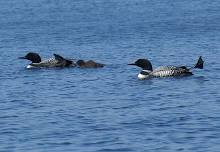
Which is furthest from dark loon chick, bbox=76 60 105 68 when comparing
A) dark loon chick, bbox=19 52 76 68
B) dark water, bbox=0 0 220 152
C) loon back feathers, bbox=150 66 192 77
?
loon back feathers, bbox=150 66 192 77

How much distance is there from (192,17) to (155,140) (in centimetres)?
4778

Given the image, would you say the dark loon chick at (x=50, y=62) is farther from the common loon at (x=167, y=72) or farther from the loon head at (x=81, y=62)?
the common loon at (x=167, y=72)

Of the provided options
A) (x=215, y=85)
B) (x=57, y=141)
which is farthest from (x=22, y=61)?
(x=57, y=141)

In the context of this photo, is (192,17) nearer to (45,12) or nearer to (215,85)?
(45,12)

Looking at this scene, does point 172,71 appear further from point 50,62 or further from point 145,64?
point 50,62

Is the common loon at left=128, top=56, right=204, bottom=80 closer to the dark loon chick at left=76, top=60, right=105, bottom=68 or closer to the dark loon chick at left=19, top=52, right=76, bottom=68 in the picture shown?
the dark loon chick at left=76, top=60, right=105, bottom=68

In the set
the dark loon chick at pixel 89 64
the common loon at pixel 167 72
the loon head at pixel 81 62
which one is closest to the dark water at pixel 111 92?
the common loon at pixel 167 72

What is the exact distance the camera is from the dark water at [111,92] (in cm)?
2416

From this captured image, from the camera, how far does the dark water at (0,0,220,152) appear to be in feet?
79.3

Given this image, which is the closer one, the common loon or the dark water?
the dark water

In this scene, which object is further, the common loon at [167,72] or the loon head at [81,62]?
the loon head at [81,62]

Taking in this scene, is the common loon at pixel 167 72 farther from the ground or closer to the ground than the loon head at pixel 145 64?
closer to the ground

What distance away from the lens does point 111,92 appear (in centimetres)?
3238

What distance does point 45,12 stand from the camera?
8231 centimetres
